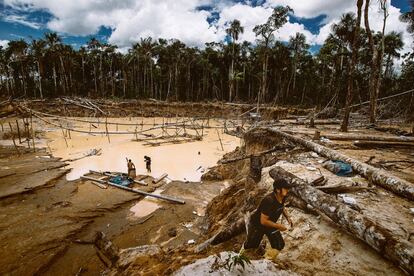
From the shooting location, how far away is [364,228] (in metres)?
3.31

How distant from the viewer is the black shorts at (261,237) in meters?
3.47

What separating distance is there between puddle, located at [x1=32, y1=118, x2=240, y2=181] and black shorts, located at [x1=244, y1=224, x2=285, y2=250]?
8.04m

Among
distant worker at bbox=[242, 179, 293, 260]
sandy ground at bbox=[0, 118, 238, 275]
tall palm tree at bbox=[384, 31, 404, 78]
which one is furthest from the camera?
tall palm tree at bbox=[384, 31, 404, 78]

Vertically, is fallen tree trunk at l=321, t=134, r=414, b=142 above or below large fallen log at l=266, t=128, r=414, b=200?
above

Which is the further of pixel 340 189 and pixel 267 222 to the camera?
pixel 340 189

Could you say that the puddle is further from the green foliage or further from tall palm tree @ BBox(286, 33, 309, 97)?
tall palm tree @ BBox(286, 33, 309, 97)

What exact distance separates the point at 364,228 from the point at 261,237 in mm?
1440

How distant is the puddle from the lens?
1252cm

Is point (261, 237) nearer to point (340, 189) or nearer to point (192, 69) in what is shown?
point (340, 189)

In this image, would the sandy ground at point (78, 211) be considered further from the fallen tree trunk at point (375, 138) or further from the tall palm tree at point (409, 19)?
the tall palm tree at point (409, 19)

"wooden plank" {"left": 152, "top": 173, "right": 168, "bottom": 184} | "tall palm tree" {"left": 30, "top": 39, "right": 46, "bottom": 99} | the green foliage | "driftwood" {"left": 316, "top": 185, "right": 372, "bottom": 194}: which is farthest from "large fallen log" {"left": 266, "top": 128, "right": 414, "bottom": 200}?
"tall palm tree" {"left": 30, "top": 39, "right": 46, "bottom": 99}

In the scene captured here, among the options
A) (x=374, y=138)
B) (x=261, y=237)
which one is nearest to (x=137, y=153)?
(x=374, y=138)

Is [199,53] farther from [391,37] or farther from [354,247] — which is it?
[354,247]

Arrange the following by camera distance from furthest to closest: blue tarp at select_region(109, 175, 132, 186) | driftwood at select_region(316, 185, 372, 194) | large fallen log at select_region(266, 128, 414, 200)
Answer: blue tarp at select_region(109, 175, 132, 186)
driftwood at select_region(316, 185, 372, 194)
large fallen log at select_region(266, 128, 414, 200)
